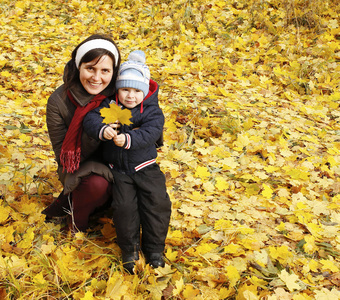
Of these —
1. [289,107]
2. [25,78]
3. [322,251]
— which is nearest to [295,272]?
[322,251]

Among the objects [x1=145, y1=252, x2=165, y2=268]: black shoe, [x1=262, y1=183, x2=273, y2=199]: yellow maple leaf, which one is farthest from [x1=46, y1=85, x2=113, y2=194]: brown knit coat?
[x1=262, y1=183, x2=273, y2=199]: yellow maple leaf

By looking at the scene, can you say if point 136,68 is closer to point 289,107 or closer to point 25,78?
point 289,107

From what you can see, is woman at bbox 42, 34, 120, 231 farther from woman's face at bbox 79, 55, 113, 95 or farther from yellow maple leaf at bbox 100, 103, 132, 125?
yellow maple leaf at bbox 100, 103, 132, 125

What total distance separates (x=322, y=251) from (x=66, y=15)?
20.8 ft

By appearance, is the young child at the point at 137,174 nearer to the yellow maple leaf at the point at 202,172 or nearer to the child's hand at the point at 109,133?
the child's hand at the point at 109,133

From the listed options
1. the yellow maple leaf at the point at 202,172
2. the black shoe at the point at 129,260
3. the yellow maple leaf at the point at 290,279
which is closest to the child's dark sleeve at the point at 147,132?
the black shoe at the point at 129,260

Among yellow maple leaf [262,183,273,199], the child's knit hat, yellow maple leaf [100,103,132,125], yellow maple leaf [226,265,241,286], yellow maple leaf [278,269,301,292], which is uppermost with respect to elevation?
the child's knit hat

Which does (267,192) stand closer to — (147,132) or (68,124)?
(147,132)

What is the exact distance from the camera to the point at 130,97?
184 cm

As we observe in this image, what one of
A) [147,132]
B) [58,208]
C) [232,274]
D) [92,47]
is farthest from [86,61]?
[232,274]

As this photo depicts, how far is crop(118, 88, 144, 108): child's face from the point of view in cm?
184

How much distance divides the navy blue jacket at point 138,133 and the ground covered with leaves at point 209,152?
587 mm

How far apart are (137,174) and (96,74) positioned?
2.17 ft

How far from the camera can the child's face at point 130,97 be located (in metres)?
1.84
